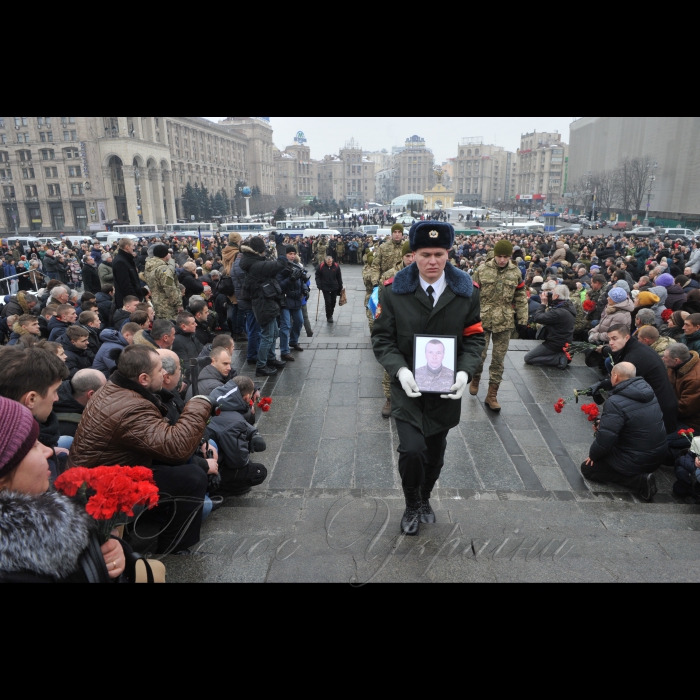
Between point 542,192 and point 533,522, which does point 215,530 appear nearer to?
point 533,522

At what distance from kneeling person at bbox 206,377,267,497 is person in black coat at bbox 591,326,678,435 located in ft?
10.8

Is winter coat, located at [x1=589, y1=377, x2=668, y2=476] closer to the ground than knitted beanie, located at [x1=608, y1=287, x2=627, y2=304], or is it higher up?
closer to the ground

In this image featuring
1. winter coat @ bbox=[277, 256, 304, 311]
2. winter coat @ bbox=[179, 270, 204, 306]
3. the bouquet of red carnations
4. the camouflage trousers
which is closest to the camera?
the bouquet of red carnations

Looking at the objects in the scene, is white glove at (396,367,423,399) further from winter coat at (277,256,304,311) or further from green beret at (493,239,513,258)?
winter coat at (277,256,304,311)

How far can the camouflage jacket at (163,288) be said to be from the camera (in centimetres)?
819

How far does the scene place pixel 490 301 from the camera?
19.4 ft

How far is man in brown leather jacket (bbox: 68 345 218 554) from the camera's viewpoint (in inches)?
106

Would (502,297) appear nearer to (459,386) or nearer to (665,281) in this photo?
(459,386)

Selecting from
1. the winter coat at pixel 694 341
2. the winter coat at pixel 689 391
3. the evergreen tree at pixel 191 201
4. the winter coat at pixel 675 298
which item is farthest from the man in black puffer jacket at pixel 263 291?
the evergreen tree at pixel 191 201

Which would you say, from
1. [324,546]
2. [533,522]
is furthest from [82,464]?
[533,522]

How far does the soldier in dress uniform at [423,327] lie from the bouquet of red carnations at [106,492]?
1.54m

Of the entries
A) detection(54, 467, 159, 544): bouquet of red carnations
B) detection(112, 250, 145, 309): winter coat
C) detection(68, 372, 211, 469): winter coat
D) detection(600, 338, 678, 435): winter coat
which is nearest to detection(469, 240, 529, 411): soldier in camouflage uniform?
detection(600, 338, 678, 435): winter coat

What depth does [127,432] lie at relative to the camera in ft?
8.80

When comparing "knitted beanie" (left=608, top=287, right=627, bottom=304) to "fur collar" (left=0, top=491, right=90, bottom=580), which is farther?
"knitted beanie" (left=608, top=287, right=627, bottom=304)
